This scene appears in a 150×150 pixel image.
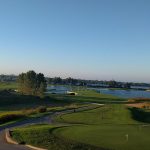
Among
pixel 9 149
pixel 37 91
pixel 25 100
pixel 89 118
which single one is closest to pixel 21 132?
pixel 9 149

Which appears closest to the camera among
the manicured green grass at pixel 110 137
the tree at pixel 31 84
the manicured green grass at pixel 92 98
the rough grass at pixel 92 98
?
the manicured green grass at pixel 110 137

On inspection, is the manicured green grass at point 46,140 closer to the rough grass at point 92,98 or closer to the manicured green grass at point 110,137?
the manicured green grass at point 110,137

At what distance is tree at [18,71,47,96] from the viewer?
12031 centimetres

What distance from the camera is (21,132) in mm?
26812

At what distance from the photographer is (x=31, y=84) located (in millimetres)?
122000

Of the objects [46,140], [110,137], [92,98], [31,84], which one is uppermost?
[31,84]

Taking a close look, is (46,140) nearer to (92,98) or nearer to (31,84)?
(92,98)

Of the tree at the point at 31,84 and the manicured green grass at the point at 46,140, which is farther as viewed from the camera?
the tree at the point at 31,84

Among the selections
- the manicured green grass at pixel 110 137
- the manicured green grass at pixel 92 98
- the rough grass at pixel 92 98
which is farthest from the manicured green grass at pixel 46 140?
the manicured green grass at pixel 92 98

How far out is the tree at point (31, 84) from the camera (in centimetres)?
12031

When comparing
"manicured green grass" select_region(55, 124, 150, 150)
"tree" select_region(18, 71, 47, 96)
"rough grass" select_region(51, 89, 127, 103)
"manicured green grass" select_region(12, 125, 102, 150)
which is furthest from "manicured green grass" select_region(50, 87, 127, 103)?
"manicured green grass" select_region(12, 125, 102, 150)

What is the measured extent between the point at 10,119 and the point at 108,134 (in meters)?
17.0

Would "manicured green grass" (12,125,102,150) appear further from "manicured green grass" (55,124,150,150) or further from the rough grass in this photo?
the rough grass

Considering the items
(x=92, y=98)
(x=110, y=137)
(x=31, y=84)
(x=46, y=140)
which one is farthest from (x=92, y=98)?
(x=46, y=140)
